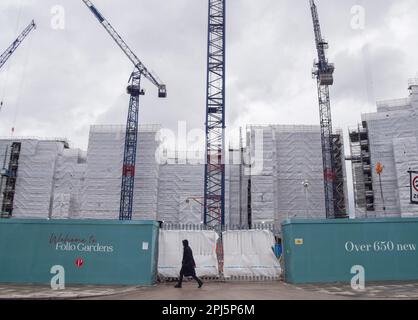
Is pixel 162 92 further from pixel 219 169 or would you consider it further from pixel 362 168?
pixel 362 168

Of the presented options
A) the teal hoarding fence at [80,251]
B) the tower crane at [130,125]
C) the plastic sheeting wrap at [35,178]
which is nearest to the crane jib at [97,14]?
the tower crane at [130,125]

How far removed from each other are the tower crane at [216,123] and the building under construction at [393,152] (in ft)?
70.3

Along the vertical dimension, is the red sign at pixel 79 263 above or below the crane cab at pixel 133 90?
below

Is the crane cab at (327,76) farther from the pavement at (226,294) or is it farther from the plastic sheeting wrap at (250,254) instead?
the pavement at (226,294)

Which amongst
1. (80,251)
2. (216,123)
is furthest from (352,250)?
(216,123)

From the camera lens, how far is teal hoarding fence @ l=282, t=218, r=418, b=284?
13.9 m

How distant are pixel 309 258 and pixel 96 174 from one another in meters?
36.8

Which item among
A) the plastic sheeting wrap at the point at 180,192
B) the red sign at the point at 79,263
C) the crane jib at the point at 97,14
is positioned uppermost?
the crane jib at the point at 97,14

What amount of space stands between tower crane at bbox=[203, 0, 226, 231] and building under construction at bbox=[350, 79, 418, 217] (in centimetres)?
2143

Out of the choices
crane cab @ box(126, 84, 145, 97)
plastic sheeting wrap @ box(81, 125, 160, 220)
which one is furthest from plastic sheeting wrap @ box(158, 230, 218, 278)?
crane cab @ box(126, 84, 145, 97)

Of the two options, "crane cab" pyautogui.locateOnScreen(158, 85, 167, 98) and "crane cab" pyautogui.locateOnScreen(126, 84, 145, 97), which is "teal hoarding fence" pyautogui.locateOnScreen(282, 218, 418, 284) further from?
"crane cab" pyautogui.locateOnScreen(158, 85, 167, 98)

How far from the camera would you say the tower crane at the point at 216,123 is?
40000mm

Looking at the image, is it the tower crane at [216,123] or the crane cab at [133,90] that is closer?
the tower crane at [216,123]
